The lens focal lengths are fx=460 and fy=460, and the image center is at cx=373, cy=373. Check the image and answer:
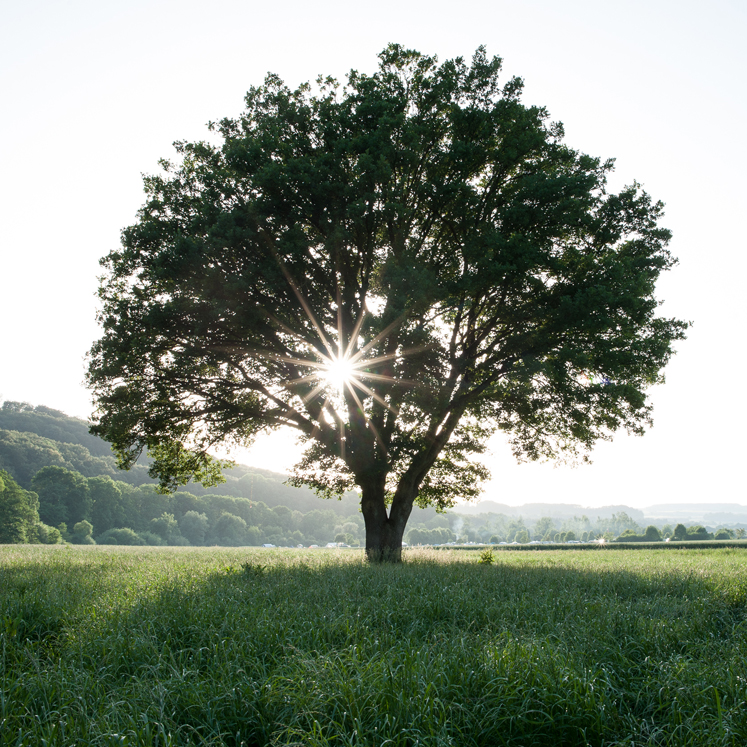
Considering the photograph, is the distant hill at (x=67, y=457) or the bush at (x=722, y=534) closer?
the distant hill at (x=67, y=457)

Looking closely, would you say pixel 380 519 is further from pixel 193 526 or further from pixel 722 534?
pixel 722 534

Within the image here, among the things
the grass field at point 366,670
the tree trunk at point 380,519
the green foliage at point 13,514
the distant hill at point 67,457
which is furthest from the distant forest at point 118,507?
the grass field at point 366,670

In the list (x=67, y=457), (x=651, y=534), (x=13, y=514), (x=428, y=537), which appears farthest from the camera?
(x=428, y=537)

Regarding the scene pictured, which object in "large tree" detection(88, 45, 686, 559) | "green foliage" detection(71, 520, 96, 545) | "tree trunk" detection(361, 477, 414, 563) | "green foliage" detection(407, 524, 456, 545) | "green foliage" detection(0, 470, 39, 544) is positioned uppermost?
"large tree" detection(88, 45, 686, 559)

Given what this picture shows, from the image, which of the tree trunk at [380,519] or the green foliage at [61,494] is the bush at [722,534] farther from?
the green foliage at [61,494]

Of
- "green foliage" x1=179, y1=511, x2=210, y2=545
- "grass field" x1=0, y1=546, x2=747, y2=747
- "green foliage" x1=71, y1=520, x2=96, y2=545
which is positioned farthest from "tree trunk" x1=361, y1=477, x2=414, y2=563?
"green foliage" x1=179, y1=511, x2=210, y2=545

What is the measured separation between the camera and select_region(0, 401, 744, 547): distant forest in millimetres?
85625

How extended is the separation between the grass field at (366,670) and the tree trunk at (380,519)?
10.0 meters

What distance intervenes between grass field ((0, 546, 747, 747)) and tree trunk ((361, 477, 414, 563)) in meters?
10.0

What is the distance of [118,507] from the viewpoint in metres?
97.2

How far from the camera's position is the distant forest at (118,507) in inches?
3371

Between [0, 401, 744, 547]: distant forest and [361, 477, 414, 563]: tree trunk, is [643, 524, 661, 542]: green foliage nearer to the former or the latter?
[0, 401, 744, 547]: distant forest

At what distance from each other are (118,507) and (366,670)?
111 meters

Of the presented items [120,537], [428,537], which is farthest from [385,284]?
[428,537]
